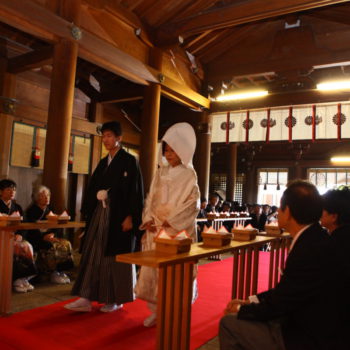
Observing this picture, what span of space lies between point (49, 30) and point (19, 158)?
3.30 metres

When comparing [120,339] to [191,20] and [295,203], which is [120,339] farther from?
[191,20]

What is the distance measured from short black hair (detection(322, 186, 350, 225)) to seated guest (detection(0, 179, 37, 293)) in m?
3.69

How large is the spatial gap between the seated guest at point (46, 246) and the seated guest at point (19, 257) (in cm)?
33

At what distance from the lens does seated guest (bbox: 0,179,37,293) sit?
440cm

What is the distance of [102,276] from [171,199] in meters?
1.14

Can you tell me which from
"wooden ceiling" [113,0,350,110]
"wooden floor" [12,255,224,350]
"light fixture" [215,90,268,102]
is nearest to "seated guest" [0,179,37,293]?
"wooden floor" [12,255,224,350]

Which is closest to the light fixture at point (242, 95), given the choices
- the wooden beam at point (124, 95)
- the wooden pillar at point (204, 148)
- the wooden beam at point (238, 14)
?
the wooden pillar at point (204, 148)

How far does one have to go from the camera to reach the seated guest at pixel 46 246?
4.97m

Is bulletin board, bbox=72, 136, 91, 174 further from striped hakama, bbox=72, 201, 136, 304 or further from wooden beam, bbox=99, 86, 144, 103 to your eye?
striped hakama, bbox=72, 201, 136, 304

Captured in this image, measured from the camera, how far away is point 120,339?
10.1 feet

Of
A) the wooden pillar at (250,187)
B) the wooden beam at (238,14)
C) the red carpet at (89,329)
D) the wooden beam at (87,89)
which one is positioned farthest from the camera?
the wooden pillar at (250,187)

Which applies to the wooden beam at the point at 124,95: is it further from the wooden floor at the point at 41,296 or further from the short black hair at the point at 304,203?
the short black hair at the point at 304,203

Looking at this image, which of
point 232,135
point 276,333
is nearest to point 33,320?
point 276,333

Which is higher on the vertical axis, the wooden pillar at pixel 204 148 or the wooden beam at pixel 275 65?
the wooden beam at pixel 275 65
